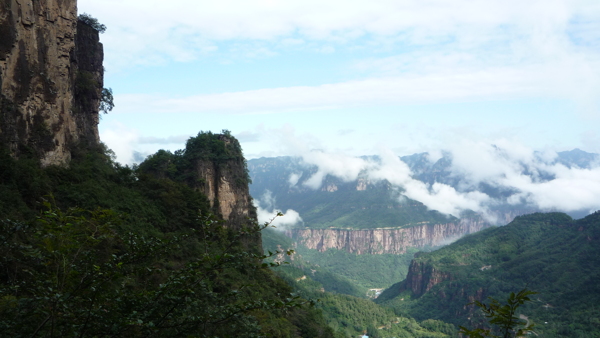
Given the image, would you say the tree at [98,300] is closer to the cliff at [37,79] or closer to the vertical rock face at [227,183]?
the cliff at [37,79]

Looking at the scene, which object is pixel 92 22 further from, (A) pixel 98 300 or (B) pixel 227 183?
(A) pixel 98 300

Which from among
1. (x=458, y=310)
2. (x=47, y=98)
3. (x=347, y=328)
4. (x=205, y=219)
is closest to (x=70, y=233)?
(x=205, y=219)

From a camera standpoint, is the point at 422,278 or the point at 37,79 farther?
the point at 422,278

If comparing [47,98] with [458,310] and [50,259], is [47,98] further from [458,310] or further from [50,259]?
[458,310]

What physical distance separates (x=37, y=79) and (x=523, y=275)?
389 feet

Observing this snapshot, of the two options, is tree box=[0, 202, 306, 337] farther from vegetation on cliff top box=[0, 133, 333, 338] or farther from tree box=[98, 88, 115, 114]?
tree box=[98, 88, 115, 114]

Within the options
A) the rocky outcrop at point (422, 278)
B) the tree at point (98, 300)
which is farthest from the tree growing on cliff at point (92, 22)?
the rocky outcrop at point (422, 278)

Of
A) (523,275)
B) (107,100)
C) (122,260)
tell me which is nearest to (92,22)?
(107,100)

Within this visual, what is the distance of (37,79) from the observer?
26281mm

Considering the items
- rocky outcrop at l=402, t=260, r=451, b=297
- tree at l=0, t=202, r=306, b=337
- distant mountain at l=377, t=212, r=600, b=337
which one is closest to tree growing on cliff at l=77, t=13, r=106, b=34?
tree at l=0, t=202, r=306, b=337

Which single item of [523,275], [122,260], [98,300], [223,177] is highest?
[223,177]

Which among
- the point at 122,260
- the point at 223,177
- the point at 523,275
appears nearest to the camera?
the point at 122,260

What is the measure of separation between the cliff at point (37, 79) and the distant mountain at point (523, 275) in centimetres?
7345

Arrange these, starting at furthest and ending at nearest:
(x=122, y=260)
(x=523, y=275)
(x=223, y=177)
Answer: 1. (x=523, y=275)
2. (x=223, y=177)
3. (x=122, y=260)
